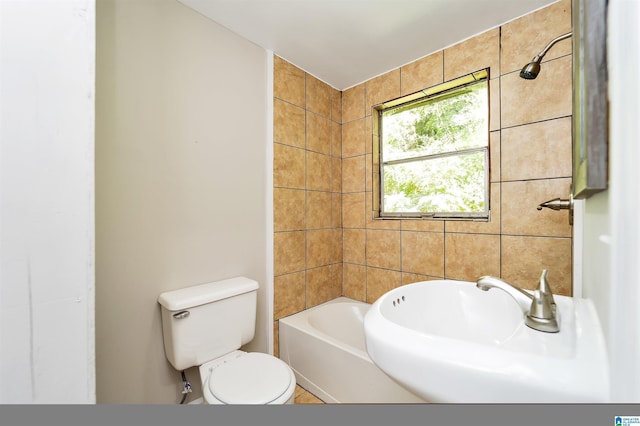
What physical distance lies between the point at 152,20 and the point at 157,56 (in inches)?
6.7

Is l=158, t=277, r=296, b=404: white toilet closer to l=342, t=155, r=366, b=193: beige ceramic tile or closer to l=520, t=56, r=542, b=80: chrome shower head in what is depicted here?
l=342, t=155, r=366, b=193: beige ceramic tile

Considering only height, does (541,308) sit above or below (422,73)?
below

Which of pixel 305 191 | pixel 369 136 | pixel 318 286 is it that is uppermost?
pixel 369 136

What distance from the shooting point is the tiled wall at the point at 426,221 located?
1371 mm

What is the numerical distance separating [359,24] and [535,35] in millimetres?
958

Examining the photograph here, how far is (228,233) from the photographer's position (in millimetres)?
1595

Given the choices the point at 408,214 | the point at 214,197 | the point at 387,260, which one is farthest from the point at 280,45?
the point at 387,260

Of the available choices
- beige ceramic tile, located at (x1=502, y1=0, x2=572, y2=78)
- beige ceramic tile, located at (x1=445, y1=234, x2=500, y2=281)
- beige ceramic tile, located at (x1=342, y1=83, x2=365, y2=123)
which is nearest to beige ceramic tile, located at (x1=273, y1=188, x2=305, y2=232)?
beige ceramic tile, located at (x1=342, y1=83, x2=365, y2=123)

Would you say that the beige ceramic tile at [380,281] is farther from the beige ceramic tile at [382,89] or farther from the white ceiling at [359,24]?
the white ceiling at [359,24]

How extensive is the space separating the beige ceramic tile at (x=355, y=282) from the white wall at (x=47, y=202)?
1752 millimetres

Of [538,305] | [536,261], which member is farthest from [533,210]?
[538,305]

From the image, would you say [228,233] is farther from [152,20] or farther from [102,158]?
[152,20]

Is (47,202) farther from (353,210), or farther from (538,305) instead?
(353,210)

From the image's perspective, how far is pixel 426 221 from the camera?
184cm
